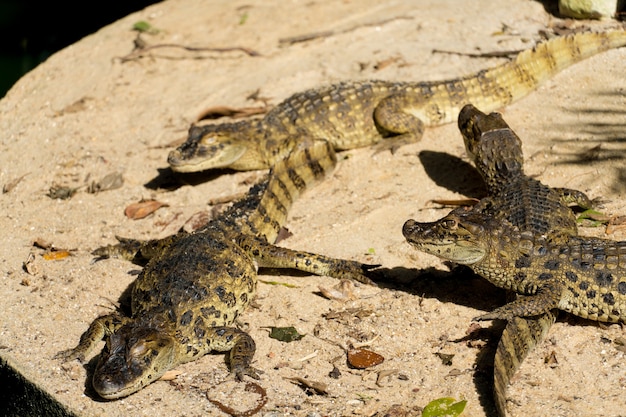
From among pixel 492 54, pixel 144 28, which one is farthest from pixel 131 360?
pixel 144 28

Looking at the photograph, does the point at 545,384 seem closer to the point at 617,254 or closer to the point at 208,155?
the point at 617,254

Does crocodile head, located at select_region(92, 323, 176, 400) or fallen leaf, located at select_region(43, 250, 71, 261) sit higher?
crocodile head, located at select_region(92, 323, 176, 400)

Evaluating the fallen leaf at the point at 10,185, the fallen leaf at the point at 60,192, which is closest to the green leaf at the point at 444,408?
the fallen leaf at the point at 60,192

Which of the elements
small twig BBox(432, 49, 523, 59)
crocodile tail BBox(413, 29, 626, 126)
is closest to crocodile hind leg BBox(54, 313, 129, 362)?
crocodile tail BBox(413, 29, 626, 126)

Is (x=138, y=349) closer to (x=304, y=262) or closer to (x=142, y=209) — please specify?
(x=304, y=262)

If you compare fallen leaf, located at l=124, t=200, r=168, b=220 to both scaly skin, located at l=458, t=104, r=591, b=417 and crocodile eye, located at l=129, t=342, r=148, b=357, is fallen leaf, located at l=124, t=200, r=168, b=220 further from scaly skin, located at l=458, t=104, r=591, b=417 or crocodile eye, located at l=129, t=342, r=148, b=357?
scaly skin, located at l=458, t=104, r=591, b=417

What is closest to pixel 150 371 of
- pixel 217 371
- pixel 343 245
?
pixel 217 371

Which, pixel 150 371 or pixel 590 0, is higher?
pixel 590 0
